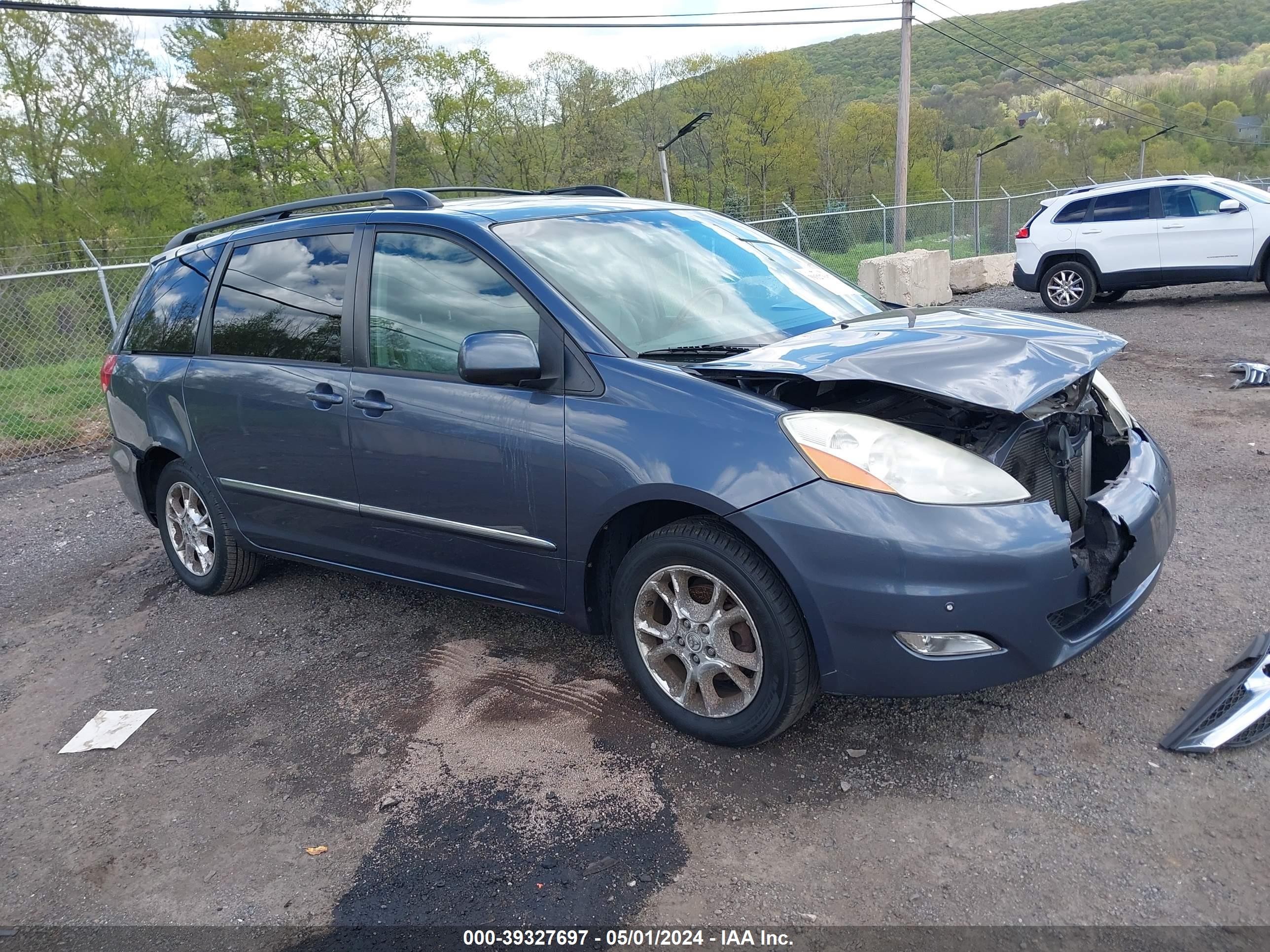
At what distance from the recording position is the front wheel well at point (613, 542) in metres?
3.03

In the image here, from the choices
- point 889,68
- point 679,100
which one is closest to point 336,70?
point 679,100

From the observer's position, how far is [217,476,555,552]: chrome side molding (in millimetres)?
3338

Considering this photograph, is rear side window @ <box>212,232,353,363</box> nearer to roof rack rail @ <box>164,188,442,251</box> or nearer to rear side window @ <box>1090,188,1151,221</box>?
roof rack rail @ <box>164,188,442,251</box>

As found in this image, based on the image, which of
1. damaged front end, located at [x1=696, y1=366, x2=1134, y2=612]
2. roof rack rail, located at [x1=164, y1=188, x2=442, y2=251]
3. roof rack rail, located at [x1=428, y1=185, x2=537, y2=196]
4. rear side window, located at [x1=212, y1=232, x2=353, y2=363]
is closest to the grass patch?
roof rack rail, located at [x1=164, y1=188, x2=442, y2=251]

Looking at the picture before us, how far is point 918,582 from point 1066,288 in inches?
494

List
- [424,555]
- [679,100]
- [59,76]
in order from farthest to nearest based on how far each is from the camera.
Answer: [679,100], [59,76], [424,555]

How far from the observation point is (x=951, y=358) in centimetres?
284

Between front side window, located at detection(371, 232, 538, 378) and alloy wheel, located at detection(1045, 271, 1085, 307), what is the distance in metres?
12.2

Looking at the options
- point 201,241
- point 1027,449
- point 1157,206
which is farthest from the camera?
point 1157,206

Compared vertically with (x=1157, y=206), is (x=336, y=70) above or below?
above

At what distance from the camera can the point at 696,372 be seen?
298 cm

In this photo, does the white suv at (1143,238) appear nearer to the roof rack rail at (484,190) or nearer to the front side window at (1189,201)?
the front side window at (1189,201)

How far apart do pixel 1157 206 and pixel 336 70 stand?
3695 cm

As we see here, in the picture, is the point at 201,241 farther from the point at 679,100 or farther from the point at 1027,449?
the point at 679,100
